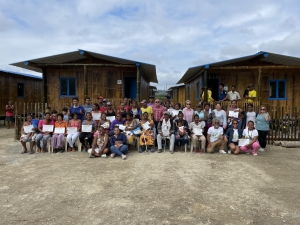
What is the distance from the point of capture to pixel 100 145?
7.05 m

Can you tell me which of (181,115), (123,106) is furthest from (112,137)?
(181,115)

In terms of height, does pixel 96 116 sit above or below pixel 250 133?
above

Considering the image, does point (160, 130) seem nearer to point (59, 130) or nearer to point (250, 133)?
point (250, 133)

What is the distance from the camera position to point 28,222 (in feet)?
10.9

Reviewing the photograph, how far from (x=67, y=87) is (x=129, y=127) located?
25.1 ft

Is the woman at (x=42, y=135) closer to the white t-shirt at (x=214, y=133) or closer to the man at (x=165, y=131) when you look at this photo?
the man at (x=165, y=131)

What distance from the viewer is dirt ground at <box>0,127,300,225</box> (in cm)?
347

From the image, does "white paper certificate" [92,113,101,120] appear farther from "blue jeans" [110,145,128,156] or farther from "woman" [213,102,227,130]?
"woman" [213,102,227,130]

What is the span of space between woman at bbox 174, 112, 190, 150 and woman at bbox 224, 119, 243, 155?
1154 millimetres

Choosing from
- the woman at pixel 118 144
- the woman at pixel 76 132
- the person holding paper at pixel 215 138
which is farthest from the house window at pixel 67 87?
the person holding paper at pixel 215 138

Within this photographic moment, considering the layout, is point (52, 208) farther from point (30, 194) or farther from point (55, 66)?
point (55, 66)

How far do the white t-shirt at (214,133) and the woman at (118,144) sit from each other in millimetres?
2582

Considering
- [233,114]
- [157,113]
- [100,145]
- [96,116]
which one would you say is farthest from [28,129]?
[233,114]

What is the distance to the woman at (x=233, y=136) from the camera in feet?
24.3
